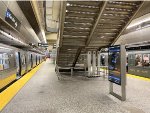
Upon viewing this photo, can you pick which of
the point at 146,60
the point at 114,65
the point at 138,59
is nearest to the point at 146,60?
the point at 146,60

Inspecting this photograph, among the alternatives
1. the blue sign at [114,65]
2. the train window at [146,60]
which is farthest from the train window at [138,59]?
the blue sign at [114,65]

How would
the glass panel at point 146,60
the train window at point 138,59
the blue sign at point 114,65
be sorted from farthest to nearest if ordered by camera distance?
the train window at point 138,59, the glass panel at point 146,60, the blue sign at point 114,65

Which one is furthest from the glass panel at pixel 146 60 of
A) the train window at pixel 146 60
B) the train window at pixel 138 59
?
the train window at pixel 138 59

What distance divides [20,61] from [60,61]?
9.88ft

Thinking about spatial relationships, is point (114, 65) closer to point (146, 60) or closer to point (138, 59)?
point (146, 60)

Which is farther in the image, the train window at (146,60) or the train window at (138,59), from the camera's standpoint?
the train window at (138,59)

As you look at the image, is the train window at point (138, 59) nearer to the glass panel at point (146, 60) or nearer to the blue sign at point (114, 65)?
the glass panel at point (146, 60)

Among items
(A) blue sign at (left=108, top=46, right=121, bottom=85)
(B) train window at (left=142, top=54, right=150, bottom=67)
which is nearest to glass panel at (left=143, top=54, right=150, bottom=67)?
(B) train window at (left=142, top=54, right=150, bottom=67)

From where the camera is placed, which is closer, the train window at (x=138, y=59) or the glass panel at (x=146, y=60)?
the glass panel at (x=146, y=60)

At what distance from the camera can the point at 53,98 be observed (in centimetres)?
582

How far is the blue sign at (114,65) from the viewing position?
5.72 metres

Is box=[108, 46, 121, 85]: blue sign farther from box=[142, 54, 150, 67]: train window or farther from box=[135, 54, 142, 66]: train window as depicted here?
box=[135, 54, 142, 66]: train window

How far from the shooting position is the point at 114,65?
607 centimetres

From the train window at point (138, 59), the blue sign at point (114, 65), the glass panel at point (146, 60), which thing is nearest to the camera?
the blue sign at point (114, 65)
